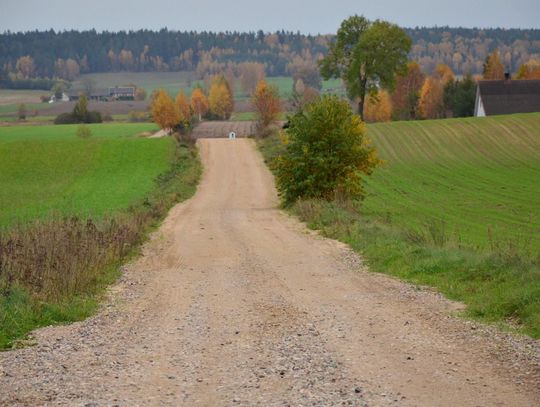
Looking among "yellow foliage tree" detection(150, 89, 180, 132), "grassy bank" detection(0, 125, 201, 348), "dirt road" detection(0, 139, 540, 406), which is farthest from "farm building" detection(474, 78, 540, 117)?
"dirt road" detection(0, 139, 540, 406)

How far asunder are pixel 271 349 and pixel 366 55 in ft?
255

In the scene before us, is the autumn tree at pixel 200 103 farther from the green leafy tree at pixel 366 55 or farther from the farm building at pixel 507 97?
the farm building at pixel 507 97

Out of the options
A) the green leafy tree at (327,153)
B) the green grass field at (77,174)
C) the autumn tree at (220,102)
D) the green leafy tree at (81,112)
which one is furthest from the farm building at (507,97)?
the green leafy tree at (81,112)

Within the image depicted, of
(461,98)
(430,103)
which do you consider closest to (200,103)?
(430,103)

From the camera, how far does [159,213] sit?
34.4 m

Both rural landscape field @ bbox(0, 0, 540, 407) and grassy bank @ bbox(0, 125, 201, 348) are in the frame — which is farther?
grassy bank @ bbox(0, 125, 201, 348)

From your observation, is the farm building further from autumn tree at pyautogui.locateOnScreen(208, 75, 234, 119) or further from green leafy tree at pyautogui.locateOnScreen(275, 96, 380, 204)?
green leafy tree at pyautogui.locateOnScreen(275, 96, 380, 204)

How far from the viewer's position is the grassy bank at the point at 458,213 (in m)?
14.6

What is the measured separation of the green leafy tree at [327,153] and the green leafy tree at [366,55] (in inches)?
1992

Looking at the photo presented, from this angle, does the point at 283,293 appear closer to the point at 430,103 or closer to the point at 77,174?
the point at 77,174

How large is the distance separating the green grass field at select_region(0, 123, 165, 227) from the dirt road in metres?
17.9

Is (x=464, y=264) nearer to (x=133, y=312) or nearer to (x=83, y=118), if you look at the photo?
(x=133, y=312)

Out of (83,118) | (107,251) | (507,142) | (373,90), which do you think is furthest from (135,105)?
(107,251)

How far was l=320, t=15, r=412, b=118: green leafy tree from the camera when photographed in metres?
86.4
